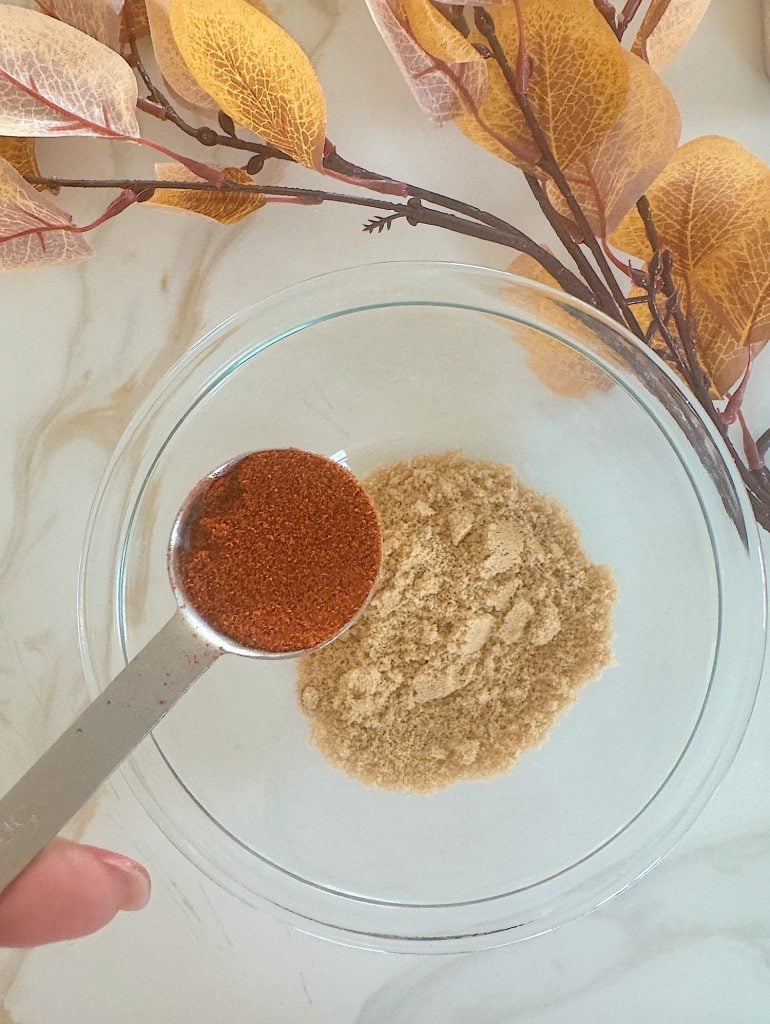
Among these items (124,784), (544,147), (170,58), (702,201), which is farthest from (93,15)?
(124,784)

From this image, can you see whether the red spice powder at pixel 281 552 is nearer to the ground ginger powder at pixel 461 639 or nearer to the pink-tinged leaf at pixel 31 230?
the ground ginger powder at pixel 461 639

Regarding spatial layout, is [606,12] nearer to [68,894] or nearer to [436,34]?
[436,34]

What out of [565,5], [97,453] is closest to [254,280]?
[97,453]

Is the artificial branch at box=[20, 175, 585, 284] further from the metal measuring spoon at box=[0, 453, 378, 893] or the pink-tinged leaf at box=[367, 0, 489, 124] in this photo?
the metal measuring spoon at box=[0, 453, 378, 893]

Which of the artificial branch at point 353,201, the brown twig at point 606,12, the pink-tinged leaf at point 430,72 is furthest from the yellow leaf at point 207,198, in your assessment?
the brown twig at point 606,12

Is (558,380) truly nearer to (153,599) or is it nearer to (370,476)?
(370,476)
